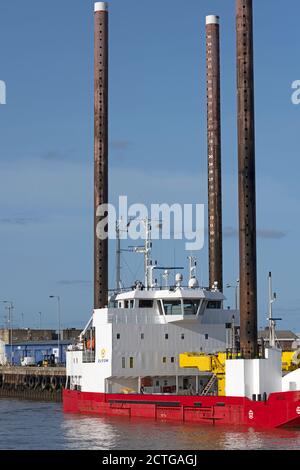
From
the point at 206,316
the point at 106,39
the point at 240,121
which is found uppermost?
the point at 106,39

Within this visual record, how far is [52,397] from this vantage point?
293 ft

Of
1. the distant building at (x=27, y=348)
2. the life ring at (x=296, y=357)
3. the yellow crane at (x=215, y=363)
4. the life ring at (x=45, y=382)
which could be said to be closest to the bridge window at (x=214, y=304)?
the yellow crane at (x=215, y=363)

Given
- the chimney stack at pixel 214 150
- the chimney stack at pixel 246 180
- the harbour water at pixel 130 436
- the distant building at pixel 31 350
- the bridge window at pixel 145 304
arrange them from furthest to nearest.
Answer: the distant building at pixel 31 350 → the chimney stack at pixel 214 150 → the bridge window at pixel 145 304 → the chimney stack at pixel 246 180 → the harbour water at pixel 130 436

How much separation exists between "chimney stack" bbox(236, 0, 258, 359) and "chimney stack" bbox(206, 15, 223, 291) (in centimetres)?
1739

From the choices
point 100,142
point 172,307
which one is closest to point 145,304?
point 172,307

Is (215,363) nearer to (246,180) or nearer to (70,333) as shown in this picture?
(246,180)

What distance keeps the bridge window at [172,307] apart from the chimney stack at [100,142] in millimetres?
9305

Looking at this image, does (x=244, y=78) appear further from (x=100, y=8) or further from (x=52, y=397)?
(x=52, y=397)

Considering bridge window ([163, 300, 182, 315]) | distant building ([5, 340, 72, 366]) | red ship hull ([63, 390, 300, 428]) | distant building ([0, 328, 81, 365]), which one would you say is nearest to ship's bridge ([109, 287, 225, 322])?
bridge window ([163, 300, 182, 315])

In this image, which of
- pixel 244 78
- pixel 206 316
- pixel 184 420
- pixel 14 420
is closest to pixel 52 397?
pixel 14 420

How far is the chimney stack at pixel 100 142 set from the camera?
228ft

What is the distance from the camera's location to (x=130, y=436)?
4981cm

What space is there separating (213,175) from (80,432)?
26.1 meters

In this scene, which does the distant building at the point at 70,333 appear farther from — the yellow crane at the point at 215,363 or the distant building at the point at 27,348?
the yellow crane at the point at 215,363
